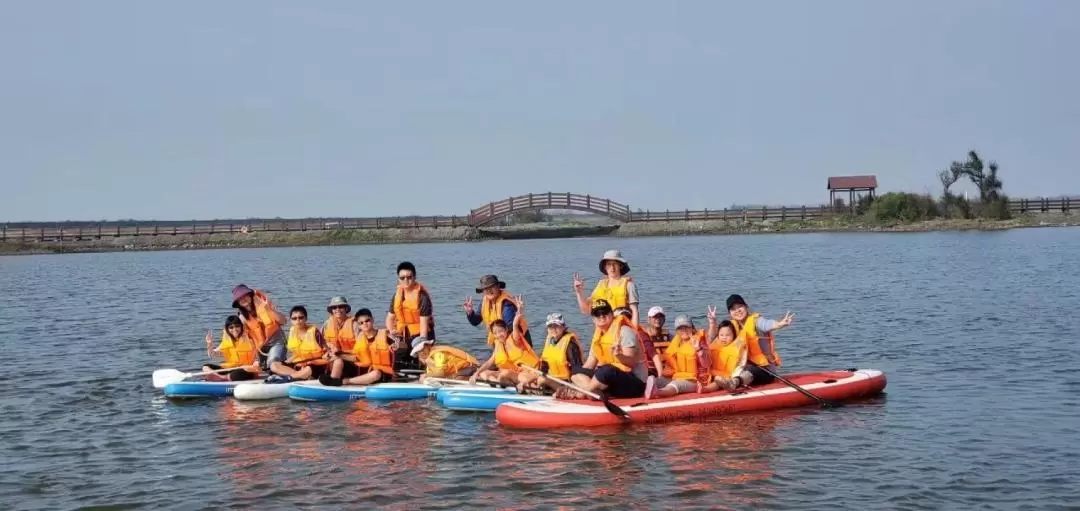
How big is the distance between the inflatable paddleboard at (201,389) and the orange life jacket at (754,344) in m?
7.57

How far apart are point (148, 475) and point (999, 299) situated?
23621 millimetres

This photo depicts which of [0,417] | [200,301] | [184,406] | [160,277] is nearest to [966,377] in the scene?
[184,406]

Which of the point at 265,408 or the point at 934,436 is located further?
the point at 265,408

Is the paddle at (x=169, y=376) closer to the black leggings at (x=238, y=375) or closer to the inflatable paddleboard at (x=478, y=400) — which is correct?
the black leggings at (x=238, y=375)

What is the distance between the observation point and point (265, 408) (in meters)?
17.4

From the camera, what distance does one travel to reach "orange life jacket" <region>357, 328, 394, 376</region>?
17.9 m

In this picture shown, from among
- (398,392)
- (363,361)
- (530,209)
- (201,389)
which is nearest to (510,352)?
(398,392)

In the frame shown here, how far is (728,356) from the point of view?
1628 cm

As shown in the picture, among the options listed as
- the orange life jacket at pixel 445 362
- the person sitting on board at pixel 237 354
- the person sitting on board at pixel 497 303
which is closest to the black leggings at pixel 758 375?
the person sitting on board at pixel 497 303

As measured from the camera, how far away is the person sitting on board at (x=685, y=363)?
51.9ft

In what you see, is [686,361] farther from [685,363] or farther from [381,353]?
[381,353]

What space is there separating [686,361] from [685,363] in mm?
34

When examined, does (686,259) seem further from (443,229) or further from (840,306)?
(443,229)

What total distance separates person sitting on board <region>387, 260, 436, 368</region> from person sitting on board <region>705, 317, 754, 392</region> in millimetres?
4349
